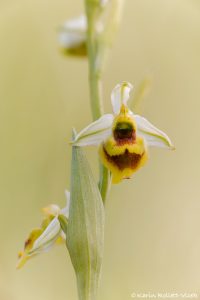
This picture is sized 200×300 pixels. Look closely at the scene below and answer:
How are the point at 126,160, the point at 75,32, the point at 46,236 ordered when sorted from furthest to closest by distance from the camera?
the point at 75,32 < the point at 46,236 < the point at 126,160

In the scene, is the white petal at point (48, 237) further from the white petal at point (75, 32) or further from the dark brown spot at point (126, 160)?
the white petal at point (75, 32)

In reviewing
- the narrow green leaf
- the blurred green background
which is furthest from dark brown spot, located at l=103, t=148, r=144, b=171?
the blurred green background

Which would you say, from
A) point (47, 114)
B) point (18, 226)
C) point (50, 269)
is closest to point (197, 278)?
point (50, 269)

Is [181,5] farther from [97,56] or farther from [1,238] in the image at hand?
[97,56]

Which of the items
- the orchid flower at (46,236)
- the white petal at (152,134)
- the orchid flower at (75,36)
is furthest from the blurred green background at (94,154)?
the white petal at (152,134)

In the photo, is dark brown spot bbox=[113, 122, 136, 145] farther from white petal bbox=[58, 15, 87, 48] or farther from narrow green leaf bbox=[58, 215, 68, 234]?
white petal bbox=[58, 15, 87, 48]

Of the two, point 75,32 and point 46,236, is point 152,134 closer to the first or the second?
point 46,236

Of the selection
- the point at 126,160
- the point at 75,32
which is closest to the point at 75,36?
the point at 75,32
